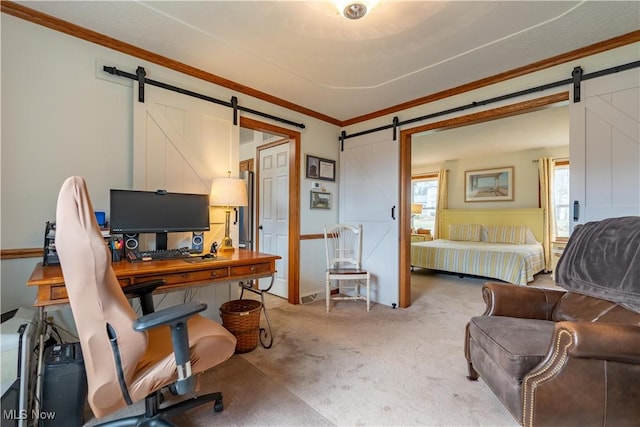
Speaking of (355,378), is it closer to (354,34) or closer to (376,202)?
(376,202)

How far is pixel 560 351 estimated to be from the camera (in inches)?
49.9

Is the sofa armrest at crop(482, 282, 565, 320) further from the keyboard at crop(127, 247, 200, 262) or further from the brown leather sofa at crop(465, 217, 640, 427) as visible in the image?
the keyboard at crop(127, 247, 200, 262)

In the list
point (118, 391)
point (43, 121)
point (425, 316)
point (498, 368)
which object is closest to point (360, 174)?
point (425, 316)

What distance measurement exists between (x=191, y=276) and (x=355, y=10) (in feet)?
6.55

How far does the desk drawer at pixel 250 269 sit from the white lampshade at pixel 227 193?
1.96 feet

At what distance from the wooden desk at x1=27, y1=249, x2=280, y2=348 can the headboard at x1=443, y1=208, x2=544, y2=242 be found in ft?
18.8

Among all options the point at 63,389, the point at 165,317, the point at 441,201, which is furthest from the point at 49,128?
the point at 441,201

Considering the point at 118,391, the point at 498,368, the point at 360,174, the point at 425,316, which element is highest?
the point at 360,174

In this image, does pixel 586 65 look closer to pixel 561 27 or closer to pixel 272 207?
pixel 561 27

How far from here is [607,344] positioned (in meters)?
1.22

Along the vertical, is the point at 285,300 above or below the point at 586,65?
below

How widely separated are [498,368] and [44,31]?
3.49m

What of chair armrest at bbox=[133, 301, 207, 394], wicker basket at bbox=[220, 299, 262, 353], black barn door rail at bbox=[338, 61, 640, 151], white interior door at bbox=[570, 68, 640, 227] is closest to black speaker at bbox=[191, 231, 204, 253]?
wicker basket at bbox=[220, 299, 262, 353]

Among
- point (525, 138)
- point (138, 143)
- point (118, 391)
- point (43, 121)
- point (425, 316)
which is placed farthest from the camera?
point (525, 138)
